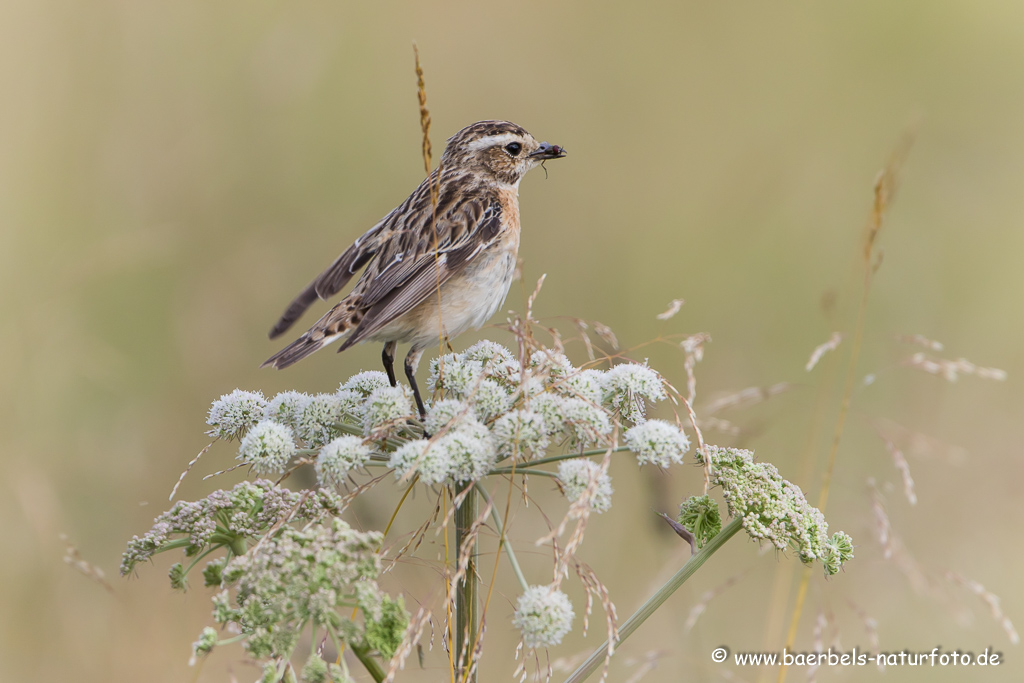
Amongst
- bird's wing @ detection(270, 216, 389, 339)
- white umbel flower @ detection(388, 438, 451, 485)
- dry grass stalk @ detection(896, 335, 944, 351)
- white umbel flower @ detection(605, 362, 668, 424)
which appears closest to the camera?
white umbel flower @ detection(388, 438, 451, 485)

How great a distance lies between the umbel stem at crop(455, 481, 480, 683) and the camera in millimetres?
2215

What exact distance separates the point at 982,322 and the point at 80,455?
7.21 metres

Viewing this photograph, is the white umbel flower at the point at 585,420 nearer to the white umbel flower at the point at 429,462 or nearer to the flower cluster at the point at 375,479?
the flower cluster at the point at 375,479

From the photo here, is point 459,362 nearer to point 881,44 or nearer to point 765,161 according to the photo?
point 765,161

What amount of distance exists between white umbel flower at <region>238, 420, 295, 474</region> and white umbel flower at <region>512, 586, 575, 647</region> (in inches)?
33.4

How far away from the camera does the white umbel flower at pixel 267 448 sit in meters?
2.37

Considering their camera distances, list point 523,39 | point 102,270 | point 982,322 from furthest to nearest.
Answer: point 523,39 → point 982,322 → point 102,270

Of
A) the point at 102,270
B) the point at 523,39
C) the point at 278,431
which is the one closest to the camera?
the point at 278,431

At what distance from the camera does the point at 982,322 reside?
705cm

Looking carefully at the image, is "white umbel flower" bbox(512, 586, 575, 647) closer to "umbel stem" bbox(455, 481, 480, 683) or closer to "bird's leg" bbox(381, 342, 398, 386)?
"umbel stem" bbox(455, 481, 480, 683)

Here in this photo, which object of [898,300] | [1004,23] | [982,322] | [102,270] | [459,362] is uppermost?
[102,270]

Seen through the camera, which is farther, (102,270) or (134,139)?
(134,139)

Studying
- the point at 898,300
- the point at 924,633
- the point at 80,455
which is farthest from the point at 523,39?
the point at 924,633

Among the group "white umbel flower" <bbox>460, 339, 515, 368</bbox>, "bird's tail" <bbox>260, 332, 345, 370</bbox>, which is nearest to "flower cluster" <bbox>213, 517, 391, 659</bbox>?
"white umbel flower" <bbox>460, 339, 515, 368</bbox>
